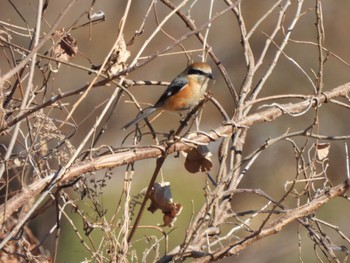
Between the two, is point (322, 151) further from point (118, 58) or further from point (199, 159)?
point (118, 58)

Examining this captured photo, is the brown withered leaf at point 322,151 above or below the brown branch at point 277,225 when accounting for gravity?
above

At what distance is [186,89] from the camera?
2.35 m

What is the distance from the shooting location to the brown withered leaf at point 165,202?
173cm

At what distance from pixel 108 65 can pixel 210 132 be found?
31 centimetres

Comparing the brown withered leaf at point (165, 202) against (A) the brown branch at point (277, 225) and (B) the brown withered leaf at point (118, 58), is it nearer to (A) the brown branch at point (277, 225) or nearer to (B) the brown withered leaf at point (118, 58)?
(A) the brown branch at point (277, 225)

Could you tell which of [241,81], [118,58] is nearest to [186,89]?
[118,58]

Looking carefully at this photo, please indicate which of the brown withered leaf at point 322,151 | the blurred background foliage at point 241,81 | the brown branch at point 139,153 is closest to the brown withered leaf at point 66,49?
the brown branch at point 139,153

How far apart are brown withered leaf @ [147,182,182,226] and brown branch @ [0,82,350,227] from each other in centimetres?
12

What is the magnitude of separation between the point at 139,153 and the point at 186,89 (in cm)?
80

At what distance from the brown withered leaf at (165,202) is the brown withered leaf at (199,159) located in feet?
0.26

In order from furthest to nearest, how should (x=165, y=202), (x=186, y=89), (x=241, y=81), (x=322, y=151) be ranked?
1. (x=241, y=81)
2. (x=186, y=89)
3. (x=322, y=151)
4. (x=165, y=202)

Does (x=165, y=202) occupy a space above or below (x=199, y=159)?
below

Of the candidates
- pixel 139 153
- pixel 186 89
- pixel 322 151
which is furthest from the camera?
pixel 186 89

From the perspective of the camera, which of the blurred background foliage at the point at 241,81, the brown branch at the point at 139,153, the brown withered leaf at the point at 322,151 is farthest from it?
the blurred background foliage at the point at 241,81
